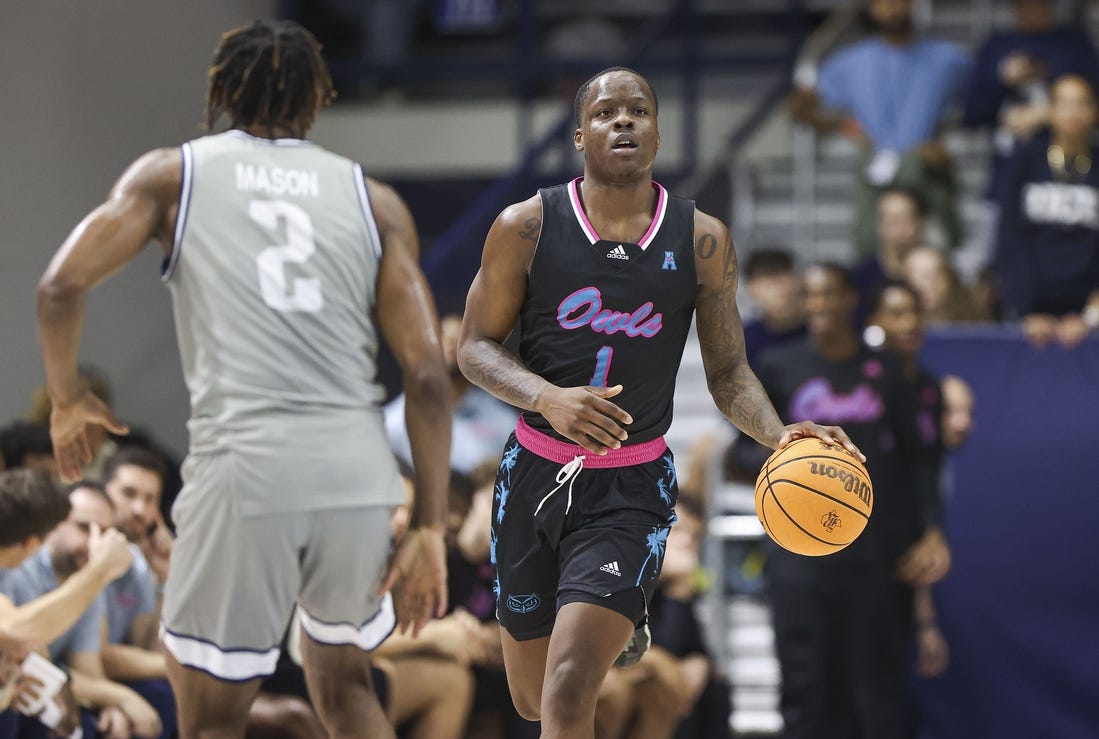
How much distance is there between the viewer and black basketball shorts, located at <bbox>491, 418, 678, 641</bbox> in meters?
4.46

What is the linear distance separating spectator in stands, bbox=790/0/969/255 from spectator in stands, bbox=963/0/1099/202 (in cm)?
24

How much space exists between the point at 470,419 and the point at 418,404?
14.6 feet

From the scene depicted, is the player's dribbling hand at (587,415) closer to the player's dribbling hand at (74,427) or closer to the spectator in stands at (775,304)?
the player's dribbling hand at (74,427)

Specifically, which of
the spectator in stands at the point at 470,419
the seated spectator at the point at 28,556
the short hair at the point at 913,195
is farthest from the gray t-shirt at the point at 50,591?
the short hair at the point at 913,195

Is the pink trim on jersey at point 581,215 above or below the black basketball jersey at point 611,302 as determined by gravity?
above

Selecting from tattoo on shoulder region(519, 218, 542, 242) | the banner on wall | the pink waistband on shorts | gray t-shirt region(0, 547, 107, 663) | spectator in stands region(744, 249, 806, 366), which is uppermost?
tattoo on shoulder region(519, 218, 542, 242)

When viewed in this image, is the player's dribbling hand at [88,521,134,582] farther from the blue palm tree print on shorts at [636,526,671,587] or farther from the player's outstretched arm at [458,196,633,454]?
the blue palm tree print on shorts at [636,526,671,587]

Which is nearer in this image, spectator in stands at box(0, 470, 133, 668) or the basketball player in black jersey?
the basketball player in black jersey

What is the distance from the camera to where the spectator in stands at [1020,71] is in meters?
9.41

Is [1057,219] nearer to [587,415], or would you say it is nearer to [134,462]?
[134,462]

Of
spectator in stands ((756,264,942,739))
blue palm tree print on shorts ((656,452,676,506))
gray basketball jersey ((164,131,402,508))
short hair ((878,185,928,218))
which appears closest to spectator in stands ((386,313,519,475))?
spectator in stands ((756,264,942,739))

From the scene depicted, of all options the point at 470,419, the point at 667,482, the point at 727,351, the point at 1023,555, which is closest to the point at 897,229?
the point at 1023,555

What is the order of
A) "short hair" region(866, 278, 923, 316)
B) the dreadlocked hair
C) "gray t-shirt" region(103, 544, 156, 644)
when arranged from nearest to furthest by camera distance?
1. the dreadlocked hair
2. "gray t-shirt" region(103, 544, 156, 644)
3. "short hair" region(866, 278, 923, 316)

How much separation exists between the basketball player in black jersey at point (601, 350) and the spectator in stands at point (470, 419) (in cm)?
233
